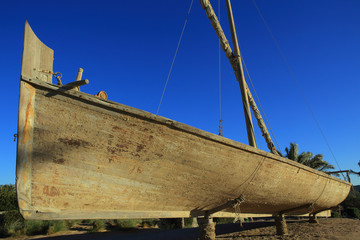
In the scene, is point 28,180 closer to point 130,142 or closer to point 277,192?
point 130,142

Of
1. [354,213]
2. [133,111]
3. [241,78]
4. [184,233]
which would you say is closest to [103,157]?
[133,111]

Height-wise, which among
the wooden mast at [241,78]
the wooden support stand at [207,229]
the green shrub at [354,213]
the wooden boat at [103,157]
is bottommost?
the green shrub at [354,213]

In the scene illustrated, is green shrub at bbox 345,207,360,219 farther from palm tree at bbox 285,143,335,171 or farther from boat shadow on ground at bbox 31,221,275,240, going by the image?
boat shadow on ground at bbox 31,221,275,240

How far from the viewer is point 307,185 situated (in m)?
6.23

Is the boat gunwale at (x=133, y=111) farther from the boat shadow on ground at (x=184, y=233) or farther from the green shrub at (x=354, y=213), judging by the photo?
the green shrub at (x=354, y=213)

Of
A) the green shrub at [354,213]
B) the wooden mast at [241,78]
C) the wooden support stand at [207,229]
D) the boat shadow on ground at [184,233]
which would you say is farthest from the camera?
the green shrub at [354,213]

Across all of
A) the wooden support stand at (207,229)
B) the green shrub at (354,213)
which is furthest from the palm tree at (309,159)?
the wooden support stand at (207,229)

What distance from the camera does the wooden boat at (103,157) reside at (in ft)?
10.0

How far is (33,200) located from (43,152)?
65cm

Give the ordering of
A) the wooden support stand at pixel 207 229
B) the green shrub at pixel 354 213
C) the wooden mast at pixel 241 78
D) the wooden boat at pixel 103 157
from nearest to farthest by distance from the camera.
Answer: the wooden boat at pixel 103 157
the wooden support stand at pixel 207 229
the wooden mast at pixel 241 78
the green shrub at pixel 354 213

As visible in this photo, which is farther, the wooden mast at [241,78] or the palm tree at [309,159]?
the palm tree at [309,159]

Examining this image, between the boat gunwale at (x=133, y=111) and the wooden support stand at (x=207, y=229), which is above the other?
the boat gunwale at (x=133, y=111)

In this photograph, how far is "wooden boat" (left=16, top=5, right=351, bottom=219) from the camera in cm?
306

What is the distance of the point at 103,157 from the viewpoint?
331 centimetres
